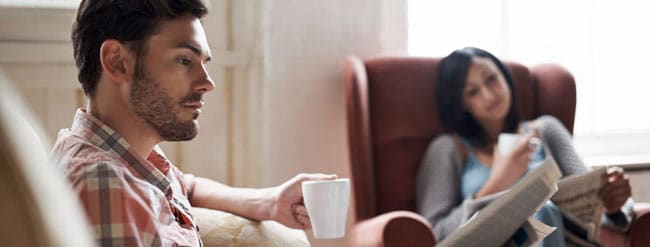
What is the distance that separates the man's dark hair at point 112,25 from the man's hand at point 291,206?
0.41 metres

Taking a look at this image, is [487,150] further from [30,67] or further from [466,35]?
[30,67]

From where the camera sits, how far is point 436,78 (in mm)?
2781

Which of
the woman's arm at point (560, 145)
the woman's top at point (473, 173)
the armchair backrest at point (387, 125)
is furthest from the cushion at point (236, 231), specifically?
the woman's arm at point (560, 145)

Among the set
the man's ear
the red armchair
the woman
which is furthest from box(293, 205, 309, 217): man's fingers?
the woman

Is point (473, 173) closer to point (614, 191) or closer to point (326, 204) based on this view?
point (614, 191)

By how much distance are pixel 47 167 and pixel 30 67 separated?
2157mm

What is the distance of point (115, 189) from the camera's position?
3.70ft

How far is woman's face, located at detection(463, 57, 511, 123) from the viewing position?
2762mm

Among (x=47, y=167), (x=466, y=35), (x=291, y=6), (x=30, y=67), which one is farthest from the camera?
(x=466, y=35)

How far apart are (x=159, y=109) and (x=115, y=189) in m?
0.27

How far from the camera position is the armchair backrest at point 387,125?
8.52 feet

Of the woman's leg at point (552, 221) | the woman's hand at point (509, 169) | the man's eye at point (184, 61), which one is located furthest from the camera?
the woman's hand at point (509, 169)

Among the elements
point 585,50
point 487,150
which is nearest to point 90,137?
point 487,150

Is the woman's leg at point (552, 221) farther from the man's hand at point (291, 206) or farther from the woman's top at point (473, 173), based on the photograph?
the man's hand at point (291, 206)
